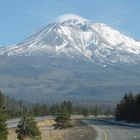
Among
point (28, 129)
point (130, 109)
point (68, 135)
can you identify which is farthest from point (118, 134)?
point (130, 109)

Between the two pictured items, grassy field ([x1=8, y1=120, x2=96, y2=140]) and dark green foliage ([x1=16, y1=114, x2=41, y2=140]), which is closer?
dark green foliage ([x1=16, y1=114, x2=41, y2=140])

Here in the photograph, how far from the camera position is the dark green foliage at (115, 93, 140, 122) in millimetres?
92750

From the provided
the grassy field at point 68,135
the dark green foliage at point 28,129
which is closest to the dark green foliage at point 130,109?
the grassy field at point 68,135

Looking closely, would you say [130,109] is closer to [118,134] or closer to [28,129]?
[118,134]

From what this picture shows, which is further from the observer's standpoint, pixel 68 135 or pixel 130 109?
pixel 130 109

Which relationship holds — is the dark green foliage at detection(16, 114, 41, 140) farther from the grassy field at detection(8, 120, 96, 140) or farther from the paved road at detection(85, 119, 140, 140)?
the paved road at detection(85, 119, 140, 140)

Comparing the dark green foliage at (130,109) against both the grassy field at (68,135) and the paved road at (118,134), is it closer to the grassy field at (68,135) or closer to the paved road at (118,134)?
the paved road at (118,134)

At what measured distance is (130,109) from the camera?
96.6 meters

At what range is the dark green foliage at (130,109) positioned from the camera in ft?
304

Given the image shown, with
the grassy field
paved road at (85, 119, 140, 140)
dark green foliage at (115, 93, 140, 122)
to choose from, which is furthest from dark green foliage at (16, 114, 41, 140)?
dark green foliage at (115, 93, 140, 122)

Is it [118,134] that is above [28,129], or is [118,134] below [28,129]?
below

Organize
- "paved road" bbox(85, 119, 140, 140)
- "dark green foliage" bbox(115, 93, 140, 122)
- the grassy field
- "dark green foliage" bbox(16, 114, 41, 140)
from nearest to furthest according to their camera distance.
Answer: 1. "paved road" bbox(85, 119, 140, 140)
2. "dark green foliage" bbox(16, 114, 41, 140)
3. the grassy field
4. "dark green foliage" bbox(115, 93, 140, 122)

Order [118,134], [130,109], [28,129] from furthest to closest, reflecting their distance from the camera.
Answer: [130,109] → [118,134] → [28,129]

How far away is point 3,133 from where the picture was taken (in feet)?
130
